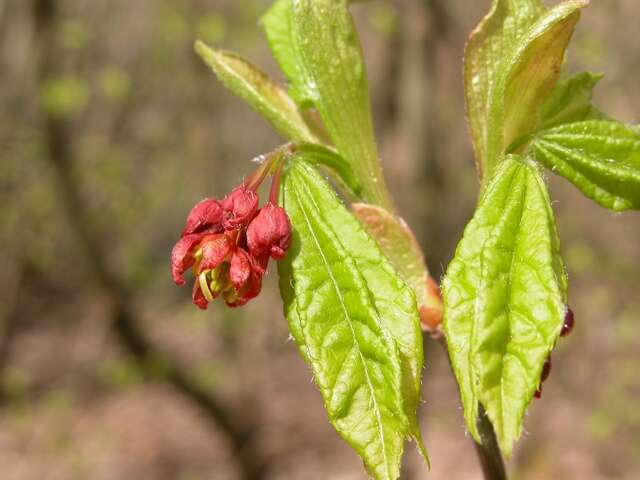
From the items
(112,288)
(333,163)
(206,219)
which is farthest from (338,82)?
(112,288)

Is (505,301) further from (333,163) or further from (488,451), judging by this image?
(333,163)

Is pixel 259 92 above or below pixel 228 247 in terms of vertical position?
above

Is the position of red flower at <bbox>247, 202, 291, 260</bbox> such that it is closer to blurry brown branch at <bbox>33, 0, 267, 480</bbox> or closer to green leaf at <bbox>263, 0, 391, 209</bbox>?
green leaf at <bbox>263, 0, 391, 209</bbox>

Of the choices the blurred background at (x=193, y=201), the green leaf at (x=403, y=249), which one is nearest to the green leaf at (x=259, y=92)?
the green leaf at (x=403, y=249)

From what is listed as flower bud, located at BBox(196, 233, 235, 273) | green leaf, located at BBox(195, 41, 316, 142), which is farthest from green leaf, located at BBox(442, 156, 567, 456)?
green leaf, located at BBox(195, 41, 316, 142)

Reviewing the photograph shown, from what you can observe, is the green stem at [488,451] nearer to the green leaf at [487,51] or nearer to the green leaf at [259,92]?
the green leaf at [487,51]

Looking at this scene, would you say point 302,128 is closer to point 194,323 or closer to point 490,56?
point 490,56
